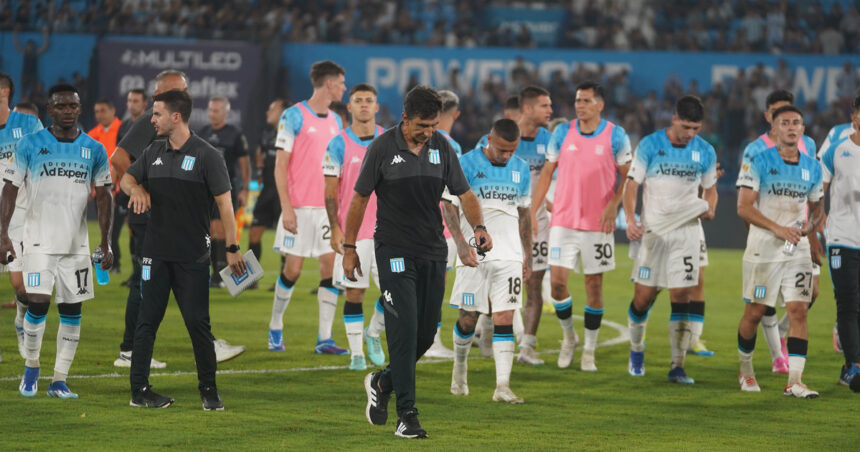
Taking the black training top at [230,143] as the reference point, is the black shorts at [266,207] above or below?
below

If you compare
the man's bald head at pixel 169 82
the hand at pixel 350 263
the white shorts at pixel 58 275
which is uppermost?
the man's bald head at pixel 169 82

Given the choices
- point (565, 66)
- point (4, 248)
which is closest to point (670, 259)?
point (4, 248)

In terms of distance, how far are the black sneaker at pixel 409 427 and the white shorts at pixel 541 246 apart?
4.30m

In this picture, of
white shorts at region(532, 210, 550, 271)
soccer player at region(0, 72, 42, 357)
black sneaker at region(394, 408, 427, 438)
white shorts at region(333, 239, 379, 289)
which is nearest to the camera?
black sneaker at region(394, 408, 427, 438)

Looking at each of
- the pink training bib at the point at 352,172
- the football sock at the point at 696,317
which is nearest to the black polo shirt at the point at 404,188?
the pink training bib at the point at 352,172

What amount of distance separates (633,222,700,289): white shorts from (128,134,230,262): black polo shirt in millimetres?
4064

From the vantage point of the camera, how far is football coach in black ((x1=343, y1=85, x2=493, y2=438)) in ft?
24.4

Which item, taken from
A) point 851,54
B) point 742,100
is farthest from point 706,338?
point 851,54

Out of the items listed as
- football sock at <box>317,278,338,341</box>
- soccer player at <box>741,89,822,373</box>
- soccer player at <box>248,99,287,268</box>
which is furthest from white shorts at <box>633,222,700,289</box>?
soccer player at <box>248,99,287,268</box>

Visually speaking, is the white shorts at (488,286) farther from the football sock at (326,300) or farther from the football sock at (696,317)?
the football sock at (696,317)

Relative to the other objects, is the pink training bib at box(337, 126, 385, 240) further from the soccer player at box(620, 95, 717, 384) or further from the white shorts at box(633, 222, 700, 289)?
the white shorts at box(633, 222, 700, 289)

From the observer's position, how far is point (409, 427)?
7410 millimetres

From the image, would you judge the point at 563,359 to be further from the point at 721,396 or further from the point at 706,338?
the point at 706,338

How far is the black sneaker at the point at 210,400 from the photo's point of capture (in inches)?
324
